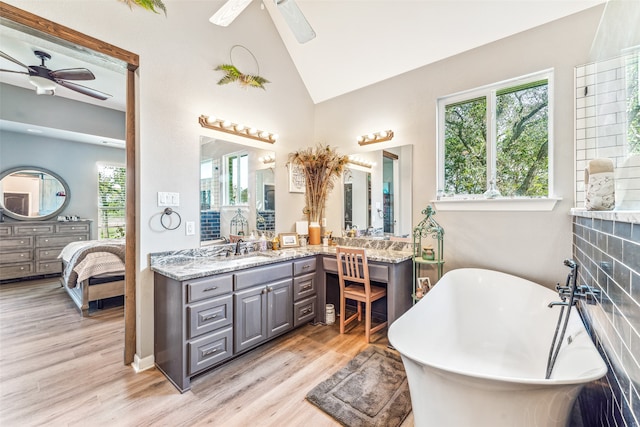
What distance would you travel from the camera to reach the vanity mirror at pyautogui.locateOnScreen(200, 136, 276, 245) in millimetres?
2649

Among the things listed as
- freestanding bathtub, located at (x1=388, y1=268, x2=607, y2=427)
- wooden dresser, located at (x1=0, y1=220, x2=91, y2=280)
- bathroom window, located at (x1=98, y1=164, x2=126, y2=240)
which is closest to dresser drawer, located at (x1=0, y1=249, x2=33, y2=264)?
wooden dresser, located at (x1=0, y1=220, x2=91, y2=280)

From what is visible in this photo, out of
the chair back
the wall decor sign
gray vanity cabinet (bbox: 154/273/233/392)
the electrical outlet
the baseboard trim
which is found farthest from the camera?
the wall decor sign

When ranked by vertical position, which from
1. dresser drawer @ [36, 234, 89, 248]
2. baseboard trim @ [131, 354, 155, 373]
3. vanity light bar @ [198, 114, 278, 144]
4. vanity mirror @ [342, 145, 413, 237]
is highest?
vanity light bar @ [198, 114, 278, 144]

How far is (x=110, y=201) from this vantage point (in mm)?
5773

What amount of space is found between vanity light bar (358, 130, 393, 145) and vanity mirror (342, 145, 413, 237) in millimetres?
130

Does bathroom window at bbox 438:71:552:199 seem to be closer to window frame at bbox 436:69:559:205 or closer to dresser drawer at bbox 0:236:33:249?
window frame at bbox 436:69:559:205

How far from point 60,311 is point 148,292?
7.25ft

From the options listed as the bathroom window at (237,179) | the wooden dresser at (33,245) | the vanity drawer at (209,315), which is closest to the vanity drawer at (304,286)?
the vanity drawer at (209,315)

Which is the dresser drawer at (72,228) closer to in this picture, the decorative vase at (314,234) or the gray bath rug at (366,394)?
the decorative vase at (314,234)

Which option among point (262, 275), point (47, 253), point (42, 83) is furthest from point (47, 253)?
point (262, 275)

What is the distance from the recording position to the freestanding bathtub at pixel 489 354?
3.32ft

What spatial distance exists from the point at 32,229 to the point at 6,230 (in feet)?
0.98

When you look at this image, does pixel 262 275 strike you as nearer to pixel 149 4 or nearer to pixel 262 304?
pixel 262 304

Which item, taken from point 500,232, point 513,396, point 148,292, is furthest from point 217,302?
point 500,232
